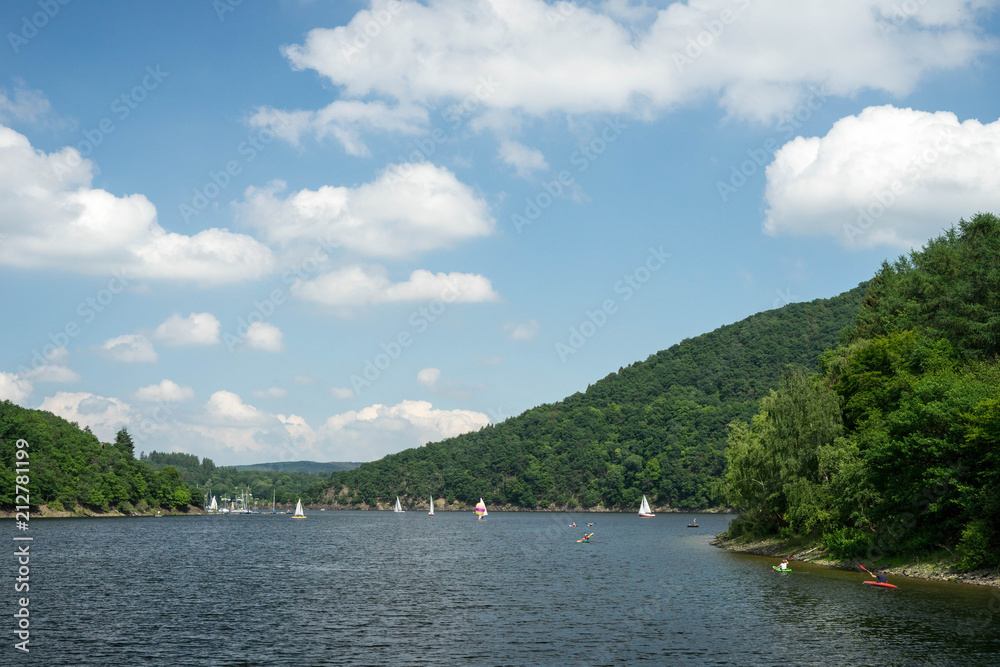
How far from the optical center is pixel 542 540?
14662 cm

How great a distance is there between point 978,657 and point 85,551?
111737mm

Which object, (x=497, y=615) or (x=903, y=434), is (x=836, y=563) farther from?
(x=497, y=615)

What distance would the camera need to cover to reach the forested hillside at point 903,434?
195ft

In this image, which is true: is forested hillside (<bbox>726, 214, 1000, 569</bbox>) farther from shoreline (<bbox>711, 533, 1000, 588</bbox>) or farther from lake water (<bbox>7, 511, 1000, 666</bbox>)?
lake water (<bbox>7, 511, 1000, 666</bbox>)

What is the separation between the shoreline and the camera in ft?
190

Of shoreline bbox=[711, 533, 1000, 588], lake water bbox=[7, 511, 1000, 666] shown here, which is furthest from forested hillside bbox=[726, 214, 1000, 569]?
lake water bbox=[7, 511, 1000, 666]

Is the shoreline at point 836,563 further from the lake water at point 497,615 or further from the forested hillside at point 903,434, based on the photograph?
the lake water at point 497,615

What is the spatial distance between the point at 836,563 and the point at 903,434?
1834 cm

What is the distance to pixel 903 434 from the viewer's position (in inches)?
2518

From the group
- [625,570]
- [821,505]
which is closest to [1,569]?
[625,570]

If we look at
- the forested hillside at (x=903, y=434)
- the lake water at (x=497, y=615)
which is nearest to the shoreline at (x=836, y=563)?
the forested hillside at (x=903, y=434)

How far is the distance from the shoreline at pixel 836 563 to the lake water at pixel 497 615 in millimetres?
1987

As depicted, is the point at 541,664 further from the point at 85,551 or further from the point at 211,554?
the point at 85,551

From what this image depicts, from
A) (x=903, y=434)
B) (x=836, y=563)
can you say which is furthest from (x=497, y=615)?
(x=836, y=563)
